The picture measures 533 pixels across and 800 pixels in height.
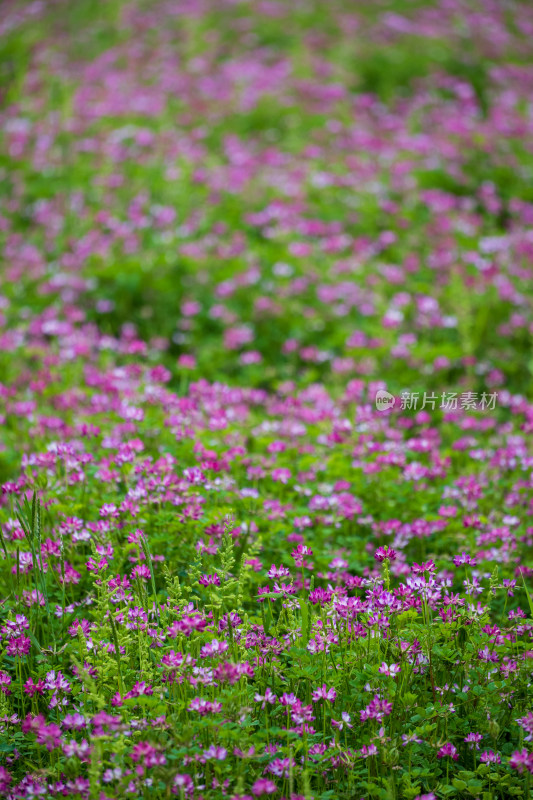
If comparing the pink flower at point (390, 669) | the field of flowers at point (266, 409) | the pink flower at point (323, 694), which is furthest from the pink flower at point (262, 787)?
the pink flower at point (390, 669)

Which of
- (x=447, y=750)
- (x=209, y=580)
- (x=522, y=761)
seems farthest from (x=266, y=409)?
(x=522, y=761)

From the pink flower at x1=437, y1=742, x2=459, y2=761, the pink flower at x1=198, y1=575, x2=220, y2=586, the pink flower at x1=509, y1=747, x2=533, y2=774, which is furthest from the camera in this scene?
the pink flower at x1=198, y1=575, x2=220, y2=586

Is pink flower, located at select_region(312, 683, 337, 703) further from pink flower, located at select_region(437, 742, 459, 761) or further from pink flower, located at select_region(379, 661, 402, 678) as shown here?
pink flower, located at select_region(437, 742, 459, 761)

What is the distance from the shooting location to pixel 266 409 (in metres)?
6.05

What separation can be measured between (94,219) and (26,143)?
3131 millimetres

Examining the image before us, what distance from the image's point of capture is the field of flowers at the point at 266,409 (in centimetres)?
292

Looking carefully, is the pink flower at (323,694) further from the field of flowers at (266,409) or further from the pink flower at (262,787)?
the pink flower at (262,787)

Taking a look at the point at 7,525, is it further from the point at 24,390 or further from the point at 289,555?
the point at 24,390

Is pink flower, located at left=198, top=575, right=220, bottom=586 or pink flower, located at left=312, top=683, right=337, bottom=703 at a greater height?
pink flower, located at left=198, top=575, right=220, bottom=586

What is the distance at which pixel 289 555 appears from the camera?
3967 millimetres

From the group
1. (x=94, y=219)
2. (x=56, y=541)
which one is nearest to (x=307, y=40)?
(x=94, y=219)

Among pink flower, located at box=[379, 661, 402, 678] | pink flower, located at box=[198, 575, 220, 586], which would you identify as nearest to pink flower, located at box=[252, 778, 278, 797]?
pink flower, located at box=[379, 661, 402, 678]

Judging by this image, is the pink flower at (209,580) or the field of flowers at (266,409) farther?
the pink flower at (209,580)

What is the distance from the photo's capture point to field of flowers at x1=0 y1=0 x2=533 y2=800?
9.57 feet
